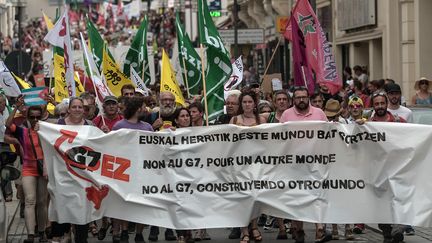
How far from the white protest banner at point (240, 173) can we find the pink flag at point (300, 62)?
3.39 m

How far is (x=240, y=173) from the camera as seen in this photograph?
1238 centimetres

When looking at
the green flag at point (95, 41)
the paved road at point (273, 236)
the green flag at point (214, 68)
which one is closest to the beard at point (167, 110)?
the green flag at point (214, 68)

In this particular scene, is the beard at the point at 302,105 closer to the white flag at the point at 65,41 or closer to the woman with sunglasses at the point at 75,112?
the woman with sunglasses at the point at 75,112

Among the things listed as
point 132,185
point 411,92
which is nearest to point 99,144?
point 132,185

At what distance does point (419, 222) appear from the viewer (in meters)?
12.0

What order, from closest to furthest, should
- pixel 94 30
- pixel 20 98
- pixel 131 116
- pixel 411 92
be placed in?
1. pixel 131 116
2. pixel 20 98
3. pixel 94 30
4. pixel 411 92

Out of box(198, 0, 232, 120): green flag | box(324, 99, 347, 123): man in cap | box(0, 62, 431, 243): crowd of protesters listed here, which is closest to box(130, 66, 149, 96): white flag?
box(198, 0, 232, 120): green flag

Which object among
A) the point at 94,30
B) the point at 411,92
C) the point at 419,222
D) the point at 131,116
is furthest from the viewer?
the point at 411,92

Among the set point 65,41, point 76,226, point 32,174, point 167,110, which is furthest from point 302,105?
point 65,41

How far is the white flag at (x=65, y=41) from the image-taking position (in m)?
14.7

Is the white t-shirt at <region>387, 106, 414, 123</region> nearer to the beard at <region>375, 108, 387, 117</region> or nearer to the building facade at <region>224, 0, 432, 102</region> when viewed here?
the beard at <region>375, 108, 387, 117</region>

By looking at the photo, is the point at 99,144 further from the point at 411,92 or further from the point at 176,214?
the point at 411,92

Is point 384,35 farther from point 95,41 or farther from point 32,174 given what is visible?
point 32,174

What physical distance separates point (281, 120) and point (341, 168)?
1047 millimetres
